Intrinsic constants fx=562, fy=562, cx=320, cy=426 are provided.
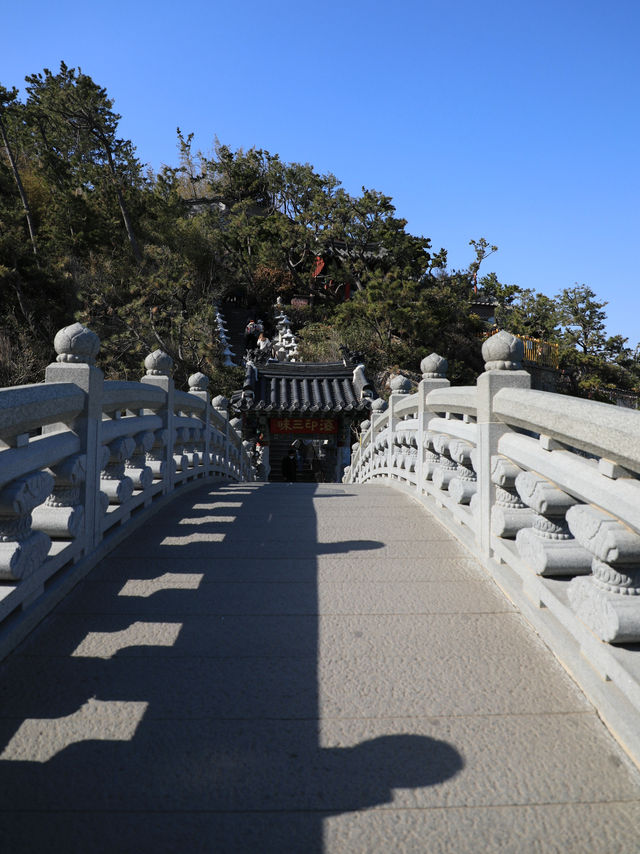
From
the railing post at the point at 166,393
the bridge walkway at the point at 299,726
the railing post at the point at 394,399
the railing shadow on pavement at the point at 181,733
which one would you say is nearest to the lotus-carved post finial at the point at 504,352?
the bridge walkway at the point at 299,726

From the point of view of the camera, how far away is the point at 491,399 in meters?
2.95

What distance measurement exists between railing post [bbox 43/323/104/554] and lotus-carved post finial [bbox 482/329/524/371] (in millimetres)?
2055

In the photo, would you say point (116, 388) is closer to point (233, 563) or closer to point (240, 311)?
point (233, 563)

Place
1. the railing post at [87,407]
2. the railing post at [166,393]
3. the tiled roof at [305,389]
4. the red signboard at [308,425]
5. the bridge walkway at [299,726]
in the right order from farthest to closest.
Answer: the red signboard at [308,425], the tiled roof at [305,389], the railing post at [166,393], the railing post at [87,407], the bridge walkway at [299,726]

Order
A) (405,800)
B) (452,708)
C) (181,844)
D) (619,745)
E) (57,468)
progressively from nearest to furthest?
(181,844), (405,800), (619,745), (452,708), (57,468)

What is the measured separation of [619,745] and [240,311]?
1157 inches

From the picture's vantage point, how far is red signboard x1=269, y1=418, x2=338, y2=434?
14445mm

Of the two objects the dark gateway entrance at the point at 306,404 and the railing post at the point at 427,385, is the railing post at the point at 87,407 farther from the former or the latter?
the dark gateway entrance at the point at 306,404

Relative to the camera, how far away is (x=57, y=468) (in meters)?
2.67

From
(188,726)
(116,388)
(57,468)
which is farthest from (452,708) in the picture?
(116,388)

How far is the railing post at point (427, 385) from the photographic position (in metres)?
4.69

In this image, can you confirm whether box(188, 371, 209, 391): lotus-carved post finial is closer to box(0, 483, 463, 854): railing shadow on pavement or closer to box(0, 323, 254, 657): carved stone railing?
box(0, 323, 254, 657): carved stone railing

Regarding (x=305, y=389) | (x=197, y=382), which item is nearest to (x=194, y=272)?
(x=305, y=389)

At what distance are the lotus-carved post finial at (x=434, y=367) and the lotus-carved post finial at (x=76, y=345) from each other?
268 cm
